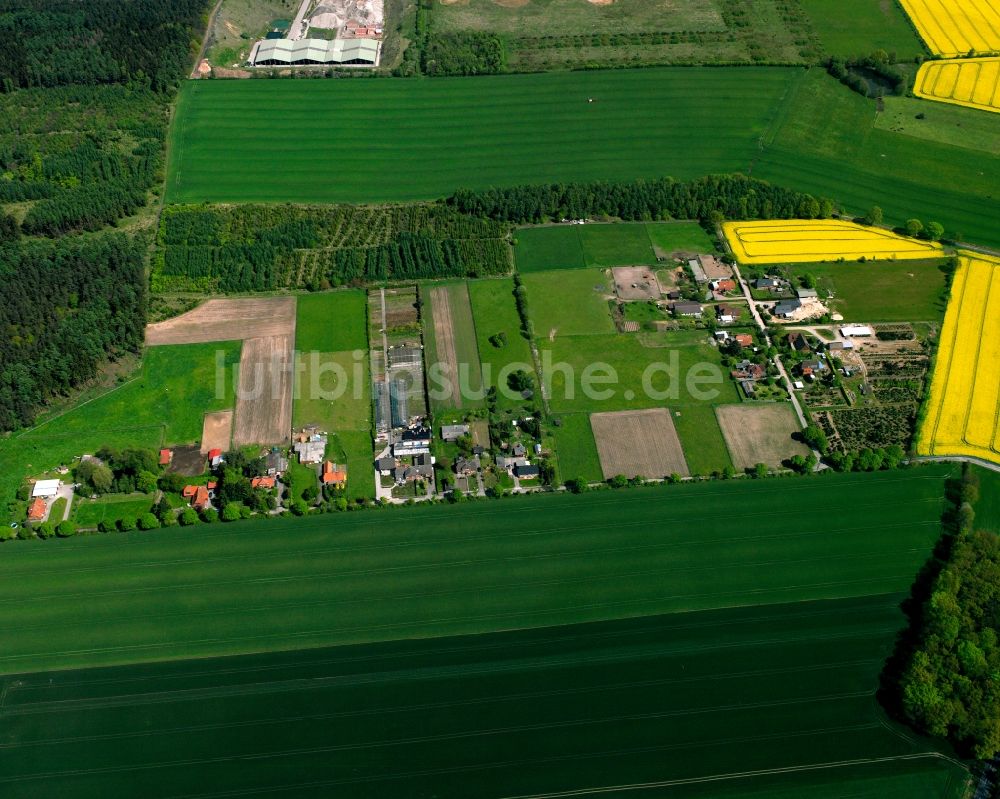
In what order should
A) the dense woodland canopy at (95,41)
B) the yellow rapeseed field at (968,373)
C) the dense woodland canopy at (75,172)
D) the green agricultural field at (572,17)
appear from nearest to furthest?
1. the yellow rapeseed field at (968,373)
2. the dense woodland canopy at (75,172)
3. the dense woodland canopy at (95,41)
4. the green agricultural field at (572,17)

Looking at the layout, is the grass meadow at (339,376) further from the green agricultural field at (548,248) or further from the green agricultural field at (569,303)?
the green agricultural field at (548,248)

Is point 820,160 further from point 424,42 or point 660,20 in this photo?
point 424,42

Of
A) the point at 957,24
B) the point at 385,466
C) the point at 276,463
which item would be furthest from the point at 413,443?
the point at 957,24

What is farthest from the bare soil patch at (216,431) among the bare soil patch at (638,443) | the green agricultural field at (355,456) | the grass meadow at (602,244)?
the grass meadow at (602,244)

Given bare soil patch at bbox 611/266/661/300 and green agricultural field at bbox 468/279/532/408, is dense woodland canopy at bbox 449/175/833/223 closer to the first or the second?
bare soil patch at bbox 611/266/661/300

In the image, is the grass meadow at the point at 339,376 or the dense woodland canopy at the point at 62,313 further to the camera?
the dense woodland canopy at the point at 62,313

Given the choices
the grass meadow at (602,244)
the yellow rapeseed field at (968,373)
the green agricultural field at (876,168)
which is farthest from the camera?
the green agricultural field at (876,168)

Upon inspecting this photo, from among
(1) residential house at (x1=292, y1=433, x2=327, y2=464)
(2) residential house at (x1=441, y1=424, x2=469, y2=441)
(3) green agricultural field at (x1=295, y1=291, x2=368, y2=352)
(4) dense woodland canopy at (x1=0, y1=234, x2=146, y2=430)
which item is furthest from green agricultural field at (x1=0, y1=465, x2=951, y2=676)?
(3) green agricultural field at (x1=295, y1=291, x2=368, y2=352)
